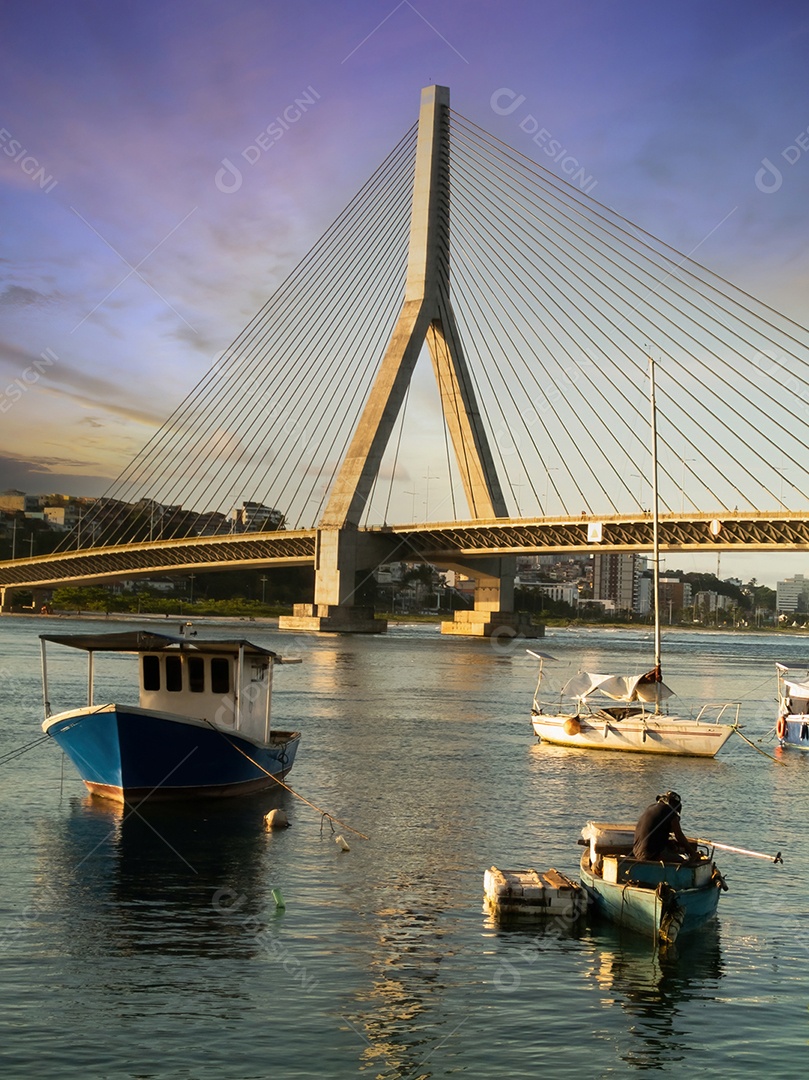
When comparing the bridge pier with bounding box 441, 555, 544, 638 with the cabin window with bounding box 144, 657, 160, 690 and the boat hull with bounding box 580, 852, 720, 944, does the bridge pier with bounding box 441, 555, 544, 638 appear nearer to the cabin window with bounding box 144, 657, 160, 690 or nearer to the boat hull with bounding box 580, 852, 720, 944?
the cabin window with bounding box 144, 657, 160, 690

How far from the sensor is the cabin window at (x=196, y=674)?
25.9 meters

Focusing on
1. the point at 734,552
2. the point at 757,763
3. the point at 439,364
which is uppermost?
the point at 439,364

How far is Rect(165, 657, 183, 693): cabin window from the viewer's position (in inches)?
1016

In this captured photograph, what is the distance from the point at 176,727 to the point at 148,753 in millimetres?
775

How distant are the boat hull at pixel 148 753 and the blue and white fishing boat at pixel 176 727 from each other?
0.06ft

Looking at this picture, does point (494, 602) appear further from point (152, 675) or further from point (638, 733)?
point (152, 675)

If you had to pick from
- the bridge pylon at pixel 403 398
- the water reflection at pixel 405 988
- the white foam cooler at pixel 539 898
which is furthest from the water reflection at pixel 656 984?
the bridge pylon at pixel 403 398

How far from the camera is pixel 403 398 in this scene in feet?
326

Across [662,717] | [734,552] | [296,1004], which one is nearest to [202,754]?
[296,1004]

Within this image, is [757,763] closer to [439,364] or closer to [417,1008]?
[417,1008]

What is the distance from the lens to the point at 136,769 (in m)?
24.0

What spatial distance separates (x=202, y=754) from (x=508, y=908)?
31.2ft

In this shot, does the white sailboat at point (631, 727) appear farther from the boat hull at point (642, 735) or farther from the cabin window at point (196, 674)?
the cabin window at point (196, 674)

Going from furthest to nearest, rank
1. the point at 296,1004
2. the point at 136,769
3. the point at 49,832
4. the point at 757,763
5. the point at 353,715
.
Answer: the point at 353,715, the point at 757,763, the point at 136,769, the point at 49,832, the point at 296,1004
